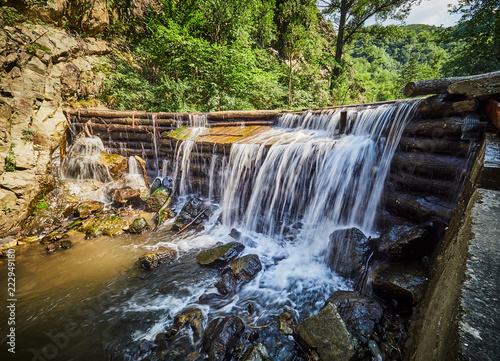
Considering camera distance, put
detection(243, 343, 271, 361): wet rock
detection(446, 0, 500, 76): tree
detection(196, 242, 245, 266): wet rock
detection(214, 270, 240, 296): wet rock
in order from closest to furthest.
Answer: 1. detection(243, 343, 271, 361): wet rock
2. detection(214, 270, 240, 296): wet rock
3. detection(196, 242, 245, 266): wet rock
4. detection(446, 0, 500, 76): tree

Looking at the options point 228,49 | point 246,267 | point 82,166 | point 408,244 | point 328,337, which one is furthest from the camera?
point 228,49

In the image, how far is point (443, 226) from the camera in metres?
2.79

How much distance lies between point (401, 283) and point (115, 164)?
30.5 feet

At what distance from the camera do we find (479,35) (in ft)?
29.5

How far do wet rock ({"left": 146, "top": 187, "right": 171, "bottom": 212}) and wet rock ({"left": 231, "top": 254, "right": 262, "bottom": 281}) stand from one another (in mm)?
4011

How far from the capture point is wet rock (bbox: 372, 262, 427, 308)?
2.43 meters

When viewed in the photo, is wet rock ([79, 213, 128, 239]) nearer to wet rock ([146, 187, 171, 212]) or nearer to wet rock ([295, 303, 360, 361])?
wet rock ([146, 187, 171, 212])

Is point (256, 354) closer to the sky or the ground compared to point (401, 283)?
closer to the ground

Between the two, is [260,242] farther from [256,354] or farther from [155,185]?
[155,185]

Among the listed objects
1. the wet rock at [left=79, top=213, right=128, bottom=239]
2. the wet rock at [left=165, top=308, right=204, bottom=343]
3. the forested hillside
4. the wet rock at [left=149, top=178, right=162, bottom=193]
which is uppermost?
the forested hillside

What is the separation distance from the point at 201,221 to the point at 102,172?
15.8 feet

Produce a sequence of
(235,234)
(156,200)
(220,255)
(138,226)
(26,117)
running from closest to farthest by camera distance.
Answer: (220,255) < (235,234) < (138,226) < (26,117) < (156,200)

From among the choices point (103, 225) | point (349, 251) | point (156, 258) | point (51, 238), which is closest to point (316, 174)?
point (349, 251)

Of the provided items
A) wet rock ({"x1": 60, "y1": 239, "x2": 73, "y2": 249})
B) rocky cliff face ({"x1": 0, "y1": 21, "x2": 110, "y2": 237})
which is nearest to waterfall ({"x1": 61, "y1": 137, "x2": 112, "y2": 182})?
rocky cliff face ({"x1": 0, "y1": 21, "x2": 110, "y2": 237})
